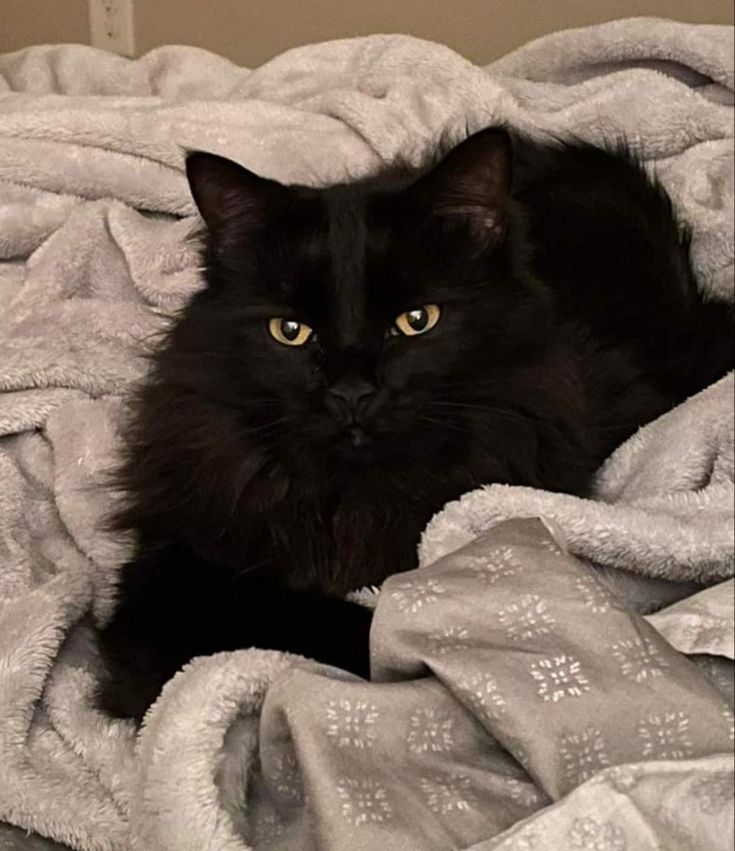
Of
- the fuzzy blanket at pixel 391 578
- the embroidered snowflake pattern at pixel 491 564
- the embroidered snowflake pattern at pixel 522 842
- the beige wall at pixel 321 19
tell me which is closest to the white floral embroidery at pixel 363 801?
the fuzzy blanket at pixel 391 578

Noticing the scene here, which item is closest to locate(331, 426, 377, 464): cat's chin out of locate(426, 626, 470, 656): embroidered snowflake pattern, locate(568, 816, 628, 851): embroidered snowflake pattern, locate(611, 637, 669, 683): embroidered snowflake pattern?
locate(426, 626, 470, 656): embroidered snowflake pattern

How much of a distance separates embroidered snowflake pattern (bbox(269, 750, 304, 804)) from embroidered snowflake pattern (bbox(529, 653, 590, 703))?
0.24 meters

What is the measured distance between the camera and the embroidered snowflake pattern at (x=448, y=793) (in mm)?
Result: 943

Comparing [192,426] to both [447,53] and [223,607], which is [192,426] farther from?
[447,53]

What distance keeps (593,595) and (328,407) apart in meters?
0.35

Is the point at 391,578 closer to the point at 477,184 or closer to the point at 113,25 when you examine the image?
the point at 477,184

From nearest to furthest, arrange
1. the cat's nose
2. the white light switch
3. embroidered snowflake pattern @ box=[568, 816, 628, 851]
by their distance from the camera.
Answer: embroidered snowflake pattern @ box=[568, 816, 628, 851], the cat's nose, the white light switch

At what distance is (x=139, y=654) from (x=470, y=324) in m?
0.52

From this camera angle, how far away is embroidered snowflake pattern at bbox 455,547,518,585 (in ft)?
3.39

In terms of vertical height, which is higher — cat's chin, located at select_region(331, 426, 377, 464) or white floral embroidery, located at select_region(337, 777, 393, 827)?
cat's chin, located at select_region(331, 426, 377, 464)

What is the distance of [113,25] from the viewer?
7.59 feet

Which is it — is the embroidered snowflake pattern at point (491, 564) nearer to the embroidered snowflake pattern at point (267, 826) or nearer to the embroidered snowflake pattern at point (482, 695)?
the embroidered snowflake pattern at point (482, 695)

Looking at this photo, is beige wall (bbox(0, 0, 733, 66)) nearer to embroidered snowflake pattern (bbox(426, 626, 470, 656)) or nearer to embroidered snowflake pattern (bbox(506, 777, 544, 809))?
embroidered snowflake pattern (bbox(426, 626, 470, 656))

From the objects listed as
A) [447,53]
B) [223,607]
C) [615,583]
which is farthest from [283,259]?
[447,53]
